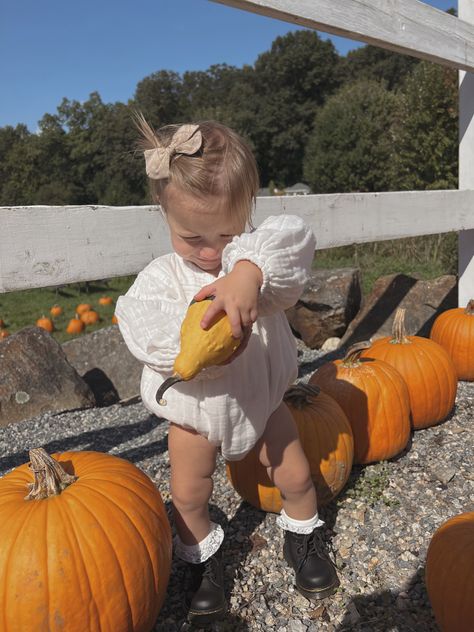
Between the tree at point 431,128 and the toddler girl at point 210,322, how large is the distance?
405 inches

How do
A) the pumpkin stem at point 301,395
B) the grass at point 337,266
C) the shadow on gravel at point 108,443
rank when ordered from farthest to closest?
1. the grass at point 337,266
2. the shadow on gravel at point 108,443
3. the pumpkin stem at point 301,395

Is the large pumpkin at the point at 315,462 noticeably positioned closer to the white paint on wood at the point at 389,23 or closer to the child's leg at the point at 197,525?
the child's leg at the point at 197,525

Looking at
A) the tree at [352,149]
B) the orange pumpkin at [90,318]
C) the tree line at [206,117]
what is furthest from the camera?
the tree line at [206,117]

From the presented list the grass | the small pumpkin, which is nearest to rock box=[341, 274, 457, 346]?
the grass

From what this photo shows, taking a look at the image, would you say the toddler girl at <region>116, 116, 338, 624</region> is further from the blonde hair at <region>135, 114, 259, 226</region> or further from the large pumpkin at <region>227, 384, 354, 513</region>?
the large pumpkin at <region>227, 384, 354, 513</region>

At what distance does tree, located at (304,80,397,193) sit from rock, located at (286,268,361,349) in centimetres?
1394

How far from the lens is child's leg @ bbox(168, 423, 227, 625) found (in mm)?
1575

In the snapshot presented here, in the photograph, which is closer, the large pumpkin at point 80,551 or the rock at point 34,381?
the large pumpkin at point 80,551

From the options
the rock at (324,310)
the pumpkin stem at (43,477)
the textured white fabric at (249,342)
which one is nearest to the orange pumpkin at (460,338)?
the rock at (324,310)

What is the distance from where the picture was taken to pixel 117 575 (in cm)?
133

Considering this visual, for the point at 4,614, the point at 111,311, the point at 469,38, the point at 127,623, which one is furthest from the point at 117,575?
the point at 111,311

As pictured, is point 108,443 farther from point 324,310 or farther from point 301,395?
point 324,310

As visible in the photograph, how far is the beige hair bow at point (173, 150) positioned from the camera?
1443 millimetres

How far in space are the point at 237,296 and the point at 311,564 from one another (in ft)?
3.09
